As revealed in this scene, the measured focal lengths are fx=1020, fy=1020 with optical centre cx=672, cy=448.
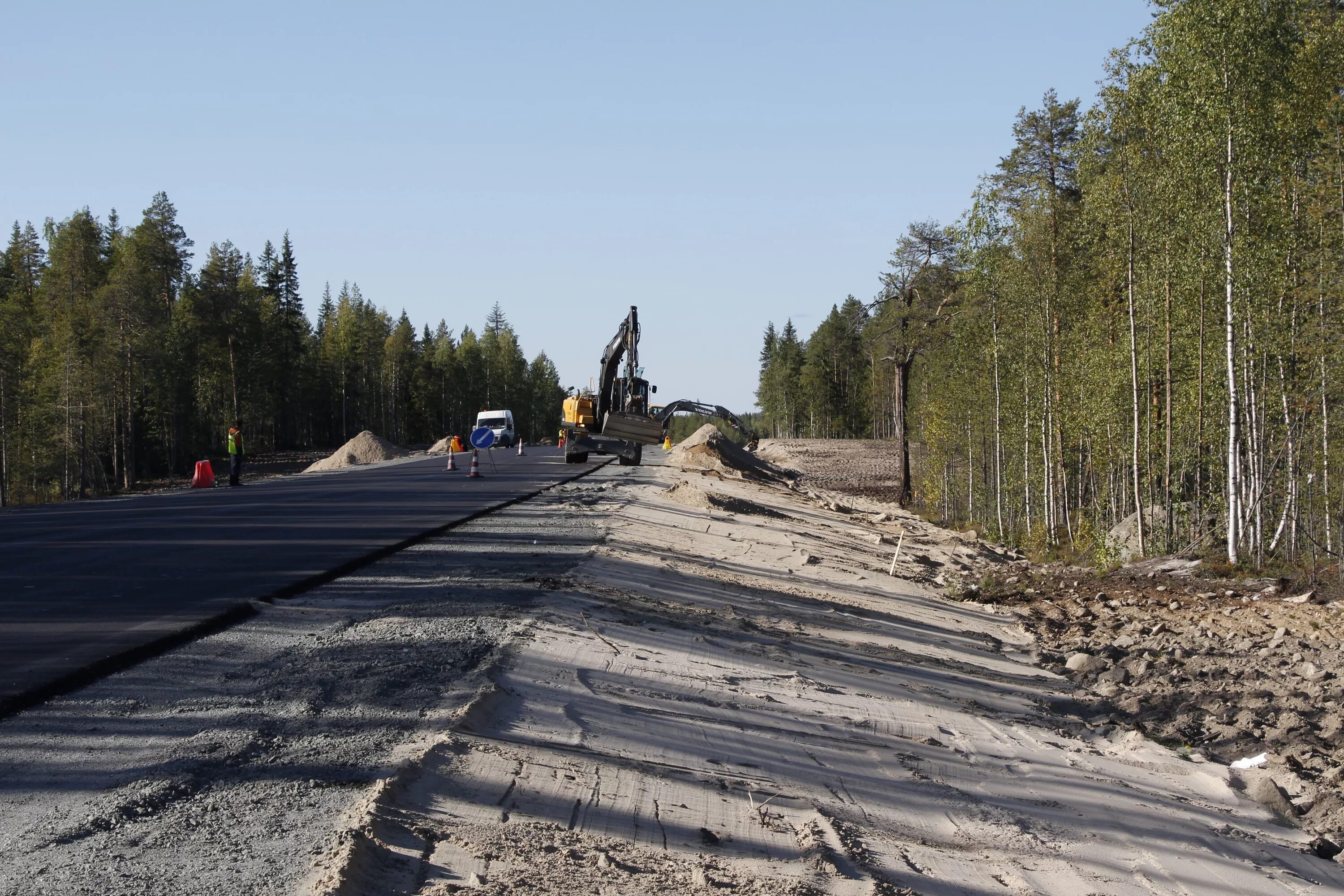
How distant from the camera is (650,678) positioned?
8469 millimetres

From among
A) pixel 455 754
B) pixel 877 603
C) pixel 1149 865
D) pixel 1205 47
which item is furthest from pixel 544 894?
pixel 1205 47

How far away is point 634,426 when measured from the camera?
3262 centimetres

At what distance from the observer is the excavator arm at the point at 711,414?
43281 mm

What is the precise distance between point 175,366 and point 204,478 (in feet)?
128

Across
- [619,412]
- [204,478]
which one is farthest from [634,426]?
[204,478]

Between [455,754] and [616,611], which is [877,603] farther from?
[455,754]

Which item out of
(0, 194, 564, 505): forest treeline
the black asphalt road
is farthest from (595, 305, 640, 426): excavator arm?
(0, 194, 564, 505): forest treeline

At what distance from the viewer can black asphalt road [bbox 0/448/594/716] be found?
767 cm

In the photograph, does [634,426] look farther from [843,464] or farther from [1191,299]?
[843,464]

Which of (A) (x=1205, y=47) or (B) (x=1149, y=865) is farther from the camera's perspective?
(A) (x=1205, y=47)

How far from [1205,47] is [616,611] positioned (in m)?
17.2

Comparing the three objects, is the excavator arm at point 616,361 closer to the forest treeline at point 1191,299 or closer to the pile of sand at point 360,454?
the forest treeline at point 1191,299

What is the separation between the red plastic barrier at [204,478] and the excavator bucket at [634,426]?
1243cm

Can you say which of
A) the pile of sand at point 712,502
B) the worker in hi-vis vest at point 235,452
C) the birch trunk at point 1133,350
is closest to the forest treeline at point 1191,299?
the birch trunk at point 1133,350
